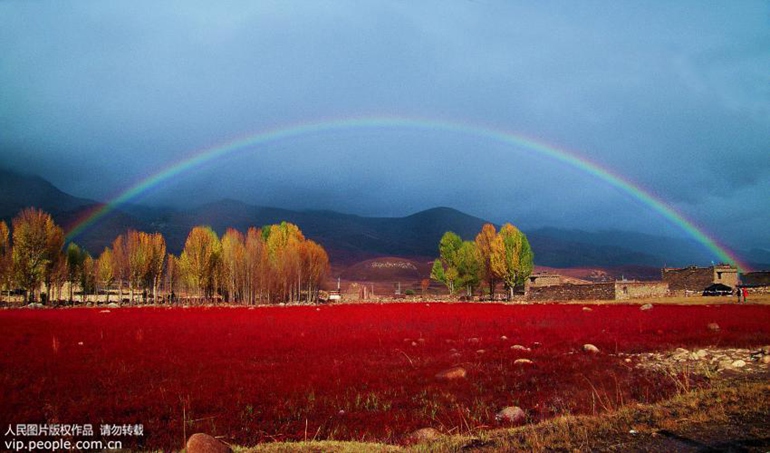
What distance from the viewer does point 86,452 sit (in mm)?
5887

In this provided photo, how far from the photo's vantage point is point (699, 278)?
58.3 m

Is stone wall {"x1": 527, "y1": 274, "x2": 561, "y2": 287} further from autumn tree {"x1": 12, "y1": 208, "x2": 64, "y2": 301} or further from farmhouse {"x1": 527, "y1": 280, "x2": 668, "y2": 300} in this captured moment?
Result: autumn tree {"x1": 12, "y1": 208, "x2": 64, "y2": 301}

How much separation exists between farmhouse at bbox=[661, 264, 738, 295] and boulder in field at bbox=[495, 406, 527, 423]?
60989 millimetres

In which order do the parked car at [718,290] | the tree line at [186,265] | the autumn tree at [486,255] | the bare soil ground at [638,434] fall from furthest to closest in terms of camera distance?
the autumn tree at [486,255] → the tree line at [186,265] → the parked car at [718,290] → the bare soil ground at [638,434]

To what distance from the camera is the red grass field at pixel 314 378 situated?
7.44 meters

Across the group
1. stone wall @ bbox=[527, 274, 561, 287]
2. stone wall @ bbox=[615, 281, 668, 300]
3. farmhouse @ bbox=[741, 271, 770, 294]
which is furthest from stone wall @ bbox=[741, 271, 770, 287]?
stone wall @ bbox=[527, 274, 561, 287]

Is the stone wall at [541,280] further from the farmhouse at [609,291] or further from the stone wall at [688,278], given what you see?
the stone wall at [688,278]

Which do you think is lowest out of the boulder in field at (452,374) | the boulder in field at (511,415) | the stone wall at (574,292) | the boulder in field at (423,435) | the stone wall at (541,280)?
the stone wall at (574,292)

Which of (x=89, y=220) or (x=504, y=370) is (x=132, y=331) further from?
(x=89, y=220)

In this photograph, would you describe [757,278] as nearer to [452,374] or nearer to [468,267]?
[468,267]

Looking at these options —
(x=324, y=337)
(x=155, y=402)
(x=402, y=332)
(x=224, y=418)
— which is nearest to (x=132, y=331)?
(x=324, y=337)

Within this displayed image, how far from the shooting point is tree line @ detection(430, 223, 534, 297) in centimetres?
6359

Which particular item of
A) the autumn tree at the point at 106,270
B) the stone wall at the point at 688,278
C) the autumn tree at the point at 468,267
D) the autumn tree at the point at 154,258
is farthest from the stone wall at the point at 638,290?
the autumn tree at the point at 106,270

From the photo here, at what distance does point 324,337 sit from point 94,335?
9.40 m
